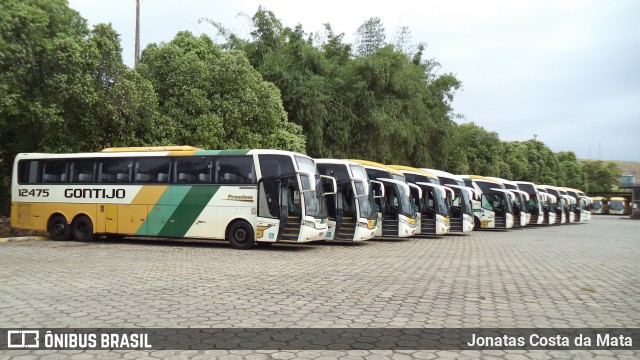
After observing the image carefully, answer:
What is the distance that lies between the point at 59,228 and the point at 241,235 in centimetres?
682

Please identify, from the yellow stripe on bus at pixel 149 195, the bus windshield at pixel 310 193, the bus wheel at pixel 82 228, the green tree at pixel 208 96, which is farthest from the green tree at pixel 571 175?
the bus wheel at pixel 82 228

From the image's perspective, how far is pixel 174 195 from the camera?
16094 mm

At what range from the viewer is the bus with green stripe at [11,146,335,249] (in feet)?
48.9

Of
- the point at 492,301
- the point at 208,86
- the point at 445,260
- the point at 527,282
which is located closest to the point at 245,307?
the point at 492,301

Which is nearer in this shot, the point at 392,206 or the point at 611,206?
the point at 392,206

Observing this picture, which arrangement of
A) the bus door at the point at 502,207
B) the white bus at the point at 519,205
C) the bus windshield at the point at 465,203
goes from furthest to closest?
the white bus at the point at 519,205, the bus door at the point at 502,207, the bus windshield at the point at 465,203

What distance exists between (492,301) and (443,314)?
126 centimetres

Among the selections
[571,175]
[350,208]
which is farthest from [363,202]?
[571,175]

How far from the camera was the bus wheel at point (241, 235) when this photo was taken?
1524 centimetres

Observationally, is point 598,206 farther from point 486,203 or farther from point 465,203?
point 465,203

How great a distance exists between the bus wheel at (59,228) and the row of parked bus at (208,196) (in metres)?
0.03

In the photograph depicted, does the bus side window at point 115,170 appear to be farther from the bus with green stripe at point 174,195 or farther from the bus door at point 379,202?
the bus door at point 379,202

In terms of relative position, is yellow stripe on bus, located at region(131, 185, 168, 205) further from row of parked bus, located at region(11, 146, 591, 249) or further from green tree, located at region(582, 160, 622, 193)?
green tree, located at region(582, 160, 622, 193)

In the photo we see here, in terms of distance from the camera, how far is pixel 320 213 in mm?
15641
